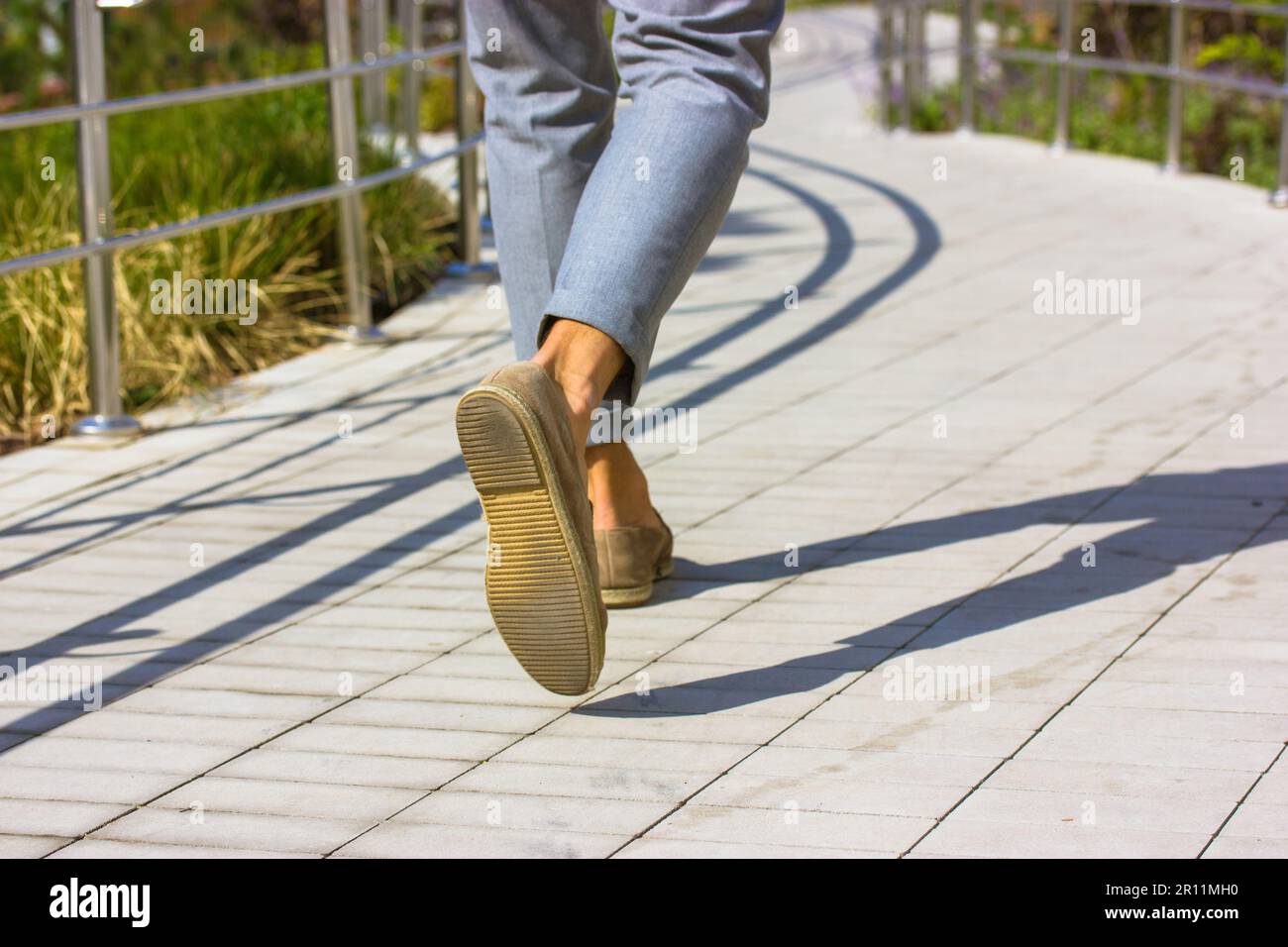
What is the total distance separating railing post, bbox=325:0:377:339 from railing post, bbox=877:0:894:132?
6729 millimetres

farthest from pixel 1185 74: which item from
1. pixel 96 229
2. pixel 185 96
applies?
pixel 96 229

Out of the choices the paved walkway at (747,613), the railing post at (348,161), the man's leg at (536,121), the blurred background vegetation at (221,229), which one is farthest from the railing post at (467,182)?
the man's leg at (536,121)

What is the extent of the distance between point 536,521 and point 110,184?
2.95m

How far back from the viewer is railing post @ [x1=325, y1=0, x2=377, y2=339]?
5.52 metres

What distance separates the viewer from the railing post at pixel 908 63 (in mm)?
11586

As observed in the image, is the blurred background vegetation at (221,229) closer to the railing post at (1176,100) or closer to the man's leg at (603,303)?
the railing post at (1176,100)

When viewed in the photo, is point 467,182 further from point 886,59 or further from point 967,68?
point 886,59

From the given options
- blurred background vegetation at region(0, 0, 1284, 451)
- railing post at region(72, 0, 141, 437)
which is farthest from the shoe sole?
blurred background vegetation at region(0, 0, 1284, 451)

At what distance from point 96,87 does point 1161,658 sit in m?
2.84

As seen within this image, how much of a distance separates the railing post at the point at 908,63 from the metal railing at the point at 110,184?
5.46 m

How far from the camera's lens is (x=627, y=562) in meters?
3.03

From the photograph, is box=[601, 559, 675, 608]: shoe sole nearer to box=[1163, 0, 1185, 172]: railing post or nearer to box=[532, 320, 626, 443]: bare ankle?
box=[532, 320, 626, 443]: bare ankle

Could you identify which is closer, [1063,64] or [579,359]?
[579,359]

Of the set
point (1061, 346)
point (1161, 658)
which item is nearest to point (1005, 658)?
point (1161, 658)
